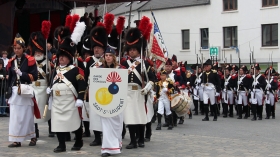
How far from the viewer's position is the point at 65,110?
31.6ft

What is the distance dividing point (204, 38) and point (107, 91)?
1404 inches

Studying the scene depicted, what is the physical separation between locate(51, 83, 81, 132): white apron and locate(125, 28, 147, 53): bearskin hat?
171 centimetres

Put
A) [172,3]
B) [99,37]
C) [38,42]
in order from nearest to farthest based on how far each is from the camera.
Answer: [99,37], [38,42], [172,3]

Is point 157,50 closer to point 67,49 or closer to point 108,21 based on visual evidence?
point 108,21

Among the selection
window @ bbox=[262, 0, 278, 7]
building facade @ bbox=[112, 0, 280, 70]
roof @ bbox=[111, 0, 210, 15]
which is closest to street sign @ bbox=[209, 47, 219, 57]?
building facade @ bbox=[112, 0, 280, 70]

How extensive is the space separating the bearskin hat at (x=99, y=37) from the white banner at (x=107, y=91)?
127 centimetres

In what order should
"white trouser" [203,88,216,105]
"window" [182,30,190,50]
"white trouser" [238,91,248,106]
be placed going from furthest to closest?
"window" [182,30,190,50] < "white trouser" [238,91,248,106] < "white trouser" [203,88,216,105]

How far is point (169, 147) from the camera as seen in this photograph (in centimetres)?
1070

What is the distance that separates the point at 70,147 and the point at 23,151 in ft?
3.05

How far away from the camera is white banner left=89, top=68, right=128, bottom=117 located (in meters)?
9.32

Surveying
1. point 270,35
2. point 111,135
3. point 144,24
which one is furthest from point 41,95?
point 270,35

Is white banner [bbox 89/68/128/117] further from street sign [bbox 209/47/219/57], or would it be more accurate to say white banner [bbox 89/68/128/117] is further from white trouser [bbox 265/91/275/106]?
street sign [bbox 209/47/219/57]

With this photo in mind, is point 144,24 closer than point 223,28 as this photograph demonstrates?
Yes

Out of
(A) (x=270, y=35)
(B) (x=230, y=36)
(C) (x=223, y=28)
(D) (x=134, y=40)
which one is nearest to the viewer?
(D) (x=134, y=40)
